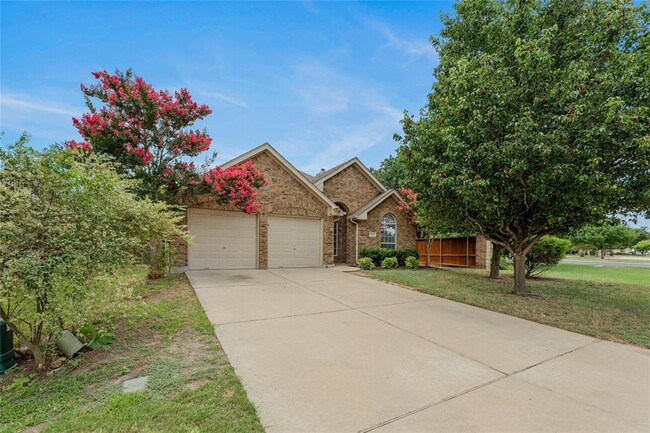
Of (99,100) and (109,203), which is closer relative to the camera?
(109,203)

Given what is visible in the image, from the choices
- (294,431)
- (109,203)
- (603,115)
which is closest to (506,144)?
(603,115)

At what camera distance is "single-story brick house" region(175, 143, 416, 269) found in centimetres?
1174

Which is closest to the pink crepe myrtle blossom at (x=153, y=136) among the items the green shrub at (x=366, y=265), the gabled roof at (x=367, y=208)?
the green shrub at (x=366, y=265)

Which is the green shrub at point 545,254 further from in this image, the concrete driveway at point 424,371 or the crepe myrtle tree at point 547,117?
the concrete driveway at point 424,371

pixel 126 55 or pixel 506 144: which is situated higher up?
pixel 126 55

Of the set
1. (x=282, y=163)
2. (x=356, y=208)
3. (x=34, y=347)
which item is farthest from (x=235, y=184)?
(x=356, y=208)

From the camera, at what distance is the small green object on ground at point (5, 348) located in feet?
11.3

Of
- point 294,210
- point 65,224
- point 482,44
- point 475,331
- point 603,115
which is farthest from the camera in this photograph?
point 294,210

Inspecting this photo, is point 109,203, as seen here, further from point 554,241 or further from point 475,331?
point 554,241

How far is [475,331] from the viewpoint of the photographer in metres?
5.01

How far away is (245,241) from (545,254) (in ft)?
38.8

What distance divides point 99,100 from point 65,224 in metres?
7.98

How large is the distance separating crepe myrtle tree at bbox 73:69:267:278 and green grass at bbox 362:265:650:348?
6.67m

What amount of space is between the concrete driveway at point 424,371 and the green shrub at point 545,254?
6.91 metres
